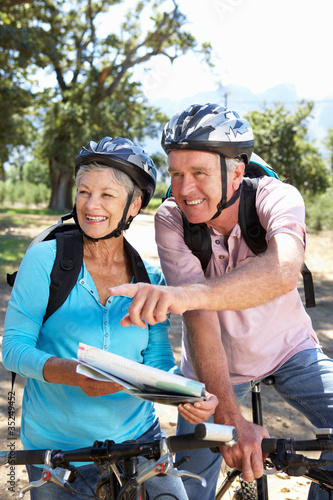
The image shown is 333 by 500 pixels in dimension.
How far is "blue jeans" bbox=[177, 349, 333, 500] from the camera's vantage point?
107 inches

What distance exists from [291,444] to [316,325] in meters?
7.35

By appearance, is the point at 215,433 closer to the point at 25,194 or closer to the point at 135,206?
the point at 135,206

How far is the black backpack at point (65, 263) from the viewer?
232cm

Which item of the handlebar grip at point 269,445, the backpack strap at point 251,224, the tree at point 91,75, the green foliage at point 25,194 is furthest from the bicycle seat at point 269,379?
the green foliage at point 25,194

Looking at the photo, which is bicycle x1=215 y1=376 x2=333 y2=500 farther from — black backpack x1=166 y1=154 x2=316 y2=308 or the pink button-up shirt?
black backpack x1=166 y1=154 x2=316 y2=308

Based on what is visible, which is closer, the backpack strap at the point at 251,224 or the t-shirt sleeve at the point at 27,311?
the t-shirt sleeve at the point at 27,311

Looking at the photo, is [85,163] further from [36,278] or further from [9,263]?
[9,263]

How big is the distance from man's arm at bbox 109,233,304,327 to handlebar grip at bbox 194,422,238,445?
14.2 inches

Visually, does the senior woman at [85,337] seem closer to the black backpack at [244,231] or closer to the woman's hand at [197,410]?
the woman's hand at [197,410]

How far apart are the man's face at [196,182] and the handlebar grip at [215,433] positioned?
1.16 meters

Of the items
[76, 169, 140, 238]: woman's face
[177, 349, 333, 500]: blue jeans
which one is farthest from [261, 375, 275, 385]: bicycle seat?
[76, 169, 140, 238]: woman's face

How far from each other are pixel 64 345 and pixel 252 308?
1.05 m

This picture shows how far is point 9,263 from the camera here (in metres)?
11.6

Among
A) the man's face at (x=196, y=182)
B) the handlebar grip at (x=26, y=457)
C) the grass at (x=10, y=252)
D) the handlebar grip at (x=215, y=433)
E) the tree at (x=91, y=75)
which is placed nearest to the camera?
the handlebar grip at (x=215, y=433)
